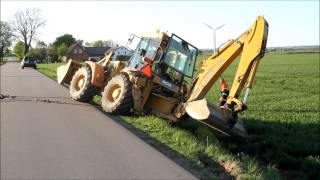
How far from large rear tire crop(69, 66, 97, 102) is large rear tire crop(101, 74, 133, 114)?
2120 millimetres

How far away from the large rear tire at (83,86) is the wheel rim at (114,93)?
83.3 inches

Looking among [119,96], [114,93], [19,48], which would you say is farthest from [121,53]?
[19,48]

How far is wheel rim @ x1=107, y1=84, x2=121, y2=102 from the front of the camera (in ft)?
46.8

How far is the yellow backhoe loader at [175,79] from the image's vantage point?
10.9 metres

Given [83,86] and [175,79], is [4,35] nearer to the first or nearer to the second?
[83,86]

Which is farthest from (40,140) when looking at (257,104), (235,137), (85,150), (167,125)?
(257,104)

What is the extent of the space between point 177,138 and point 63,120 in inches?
135

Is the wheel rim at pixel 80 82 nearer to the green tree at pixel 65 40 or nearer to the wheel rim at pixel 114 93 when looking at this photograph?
the wheel rim at pixel 114 93

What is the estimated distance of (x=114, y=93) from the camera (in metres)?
14.5

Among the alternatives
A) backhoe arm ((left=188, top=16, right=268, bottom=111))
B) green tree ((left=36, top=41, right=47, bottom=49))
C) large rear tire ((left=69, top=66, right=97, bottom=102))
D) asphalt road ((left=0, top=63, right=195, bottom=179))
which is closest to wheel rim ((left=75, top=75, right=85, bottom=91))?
large rear tire ((left=69, top=66, right=97, bottom=102))

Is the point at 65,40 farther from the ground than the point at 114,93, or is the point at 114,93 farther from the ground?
the point at 114,93

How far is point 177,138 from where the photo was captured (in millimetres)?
10469

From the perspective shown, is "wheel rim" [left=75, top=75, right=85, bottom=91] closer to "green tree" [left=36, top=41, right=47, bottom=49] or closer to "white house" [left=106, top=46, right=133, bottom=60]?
"white house" [left=106, top=46, right=133, bottom=60]

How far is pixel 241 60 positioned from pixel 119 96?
13.2 feet
